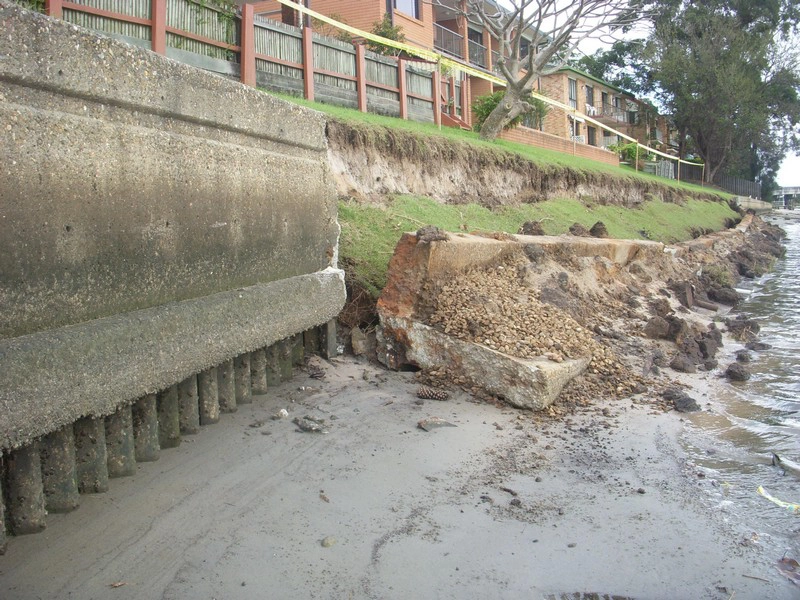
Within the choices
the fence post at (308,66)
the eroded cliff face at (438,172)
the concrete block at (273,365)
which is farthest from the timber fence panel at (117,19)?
the concrete block at (273,365)

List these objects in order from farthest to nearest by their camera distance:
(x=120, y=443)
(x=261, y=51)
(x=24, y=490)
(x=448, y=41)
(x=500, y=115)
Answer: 1. (x=448, y=41)
2. (x=500, y=115)
3. (x=261, y=51)
4. (x=120, y=443)
5. (x=24, y=490)

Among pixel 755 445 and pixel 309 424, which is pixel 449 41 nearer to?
pixel 755 445

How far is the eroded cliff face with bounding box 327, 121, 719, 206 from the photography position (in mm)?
9758

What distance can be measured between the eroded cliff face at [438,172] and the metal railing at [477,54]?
16.0 meters

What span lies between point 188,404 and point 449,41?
29.1m

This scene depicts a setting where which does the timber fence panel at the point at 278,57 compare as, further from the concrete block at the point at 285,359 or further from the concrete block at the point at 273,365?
the concrete block at the point at 273,365

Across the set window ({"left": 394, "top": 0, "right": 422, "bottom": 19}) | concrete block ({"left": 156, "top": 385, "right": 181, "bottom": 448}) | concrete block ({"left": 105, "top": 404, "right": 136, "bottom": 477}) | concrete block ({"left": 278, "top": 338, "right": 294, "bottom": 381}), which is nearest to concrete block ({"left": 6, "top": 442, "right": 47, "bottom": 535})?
concrete block ({"left": 105, "top": 404, "right": 136, "bottom": 477})

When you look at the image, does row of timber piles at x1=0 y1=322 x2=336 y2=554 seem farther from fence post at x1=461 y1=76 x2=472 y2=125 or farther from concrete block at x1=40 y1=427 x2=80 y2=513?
fence post at x1=461 y1=76 x2=472 y2=125

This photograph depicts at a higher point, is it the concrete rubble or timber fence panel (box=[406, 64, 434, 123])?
timber fence panel (box=[406, 64, 434, 123])

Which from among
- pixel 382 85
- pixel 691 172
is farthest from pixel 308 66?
pixel 691 172

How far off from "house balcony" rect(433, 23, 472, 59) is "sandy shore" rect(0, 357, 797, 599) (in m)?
27.2

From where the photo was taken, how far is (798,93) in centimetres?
4550

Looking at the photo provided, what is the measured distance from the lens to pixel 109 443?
392cm

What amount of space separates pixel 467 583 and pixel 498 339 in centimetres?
282
